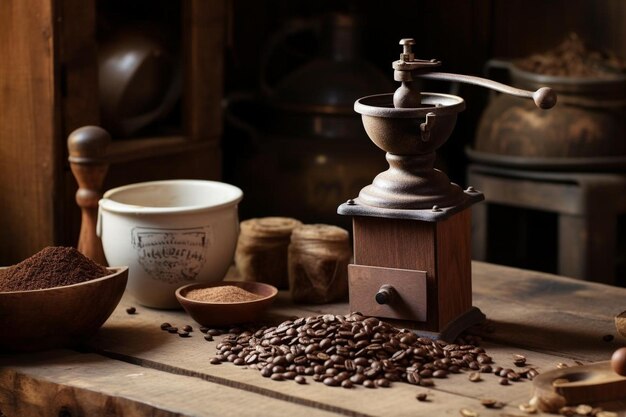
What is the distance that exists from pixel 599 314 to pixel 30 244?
125 centimetres

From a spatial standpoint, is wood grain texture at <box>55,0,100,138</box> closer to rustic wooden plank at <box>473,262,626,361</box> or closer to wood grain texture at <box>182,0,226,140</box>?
wood grain texture at <box>182,0,226,140</box>

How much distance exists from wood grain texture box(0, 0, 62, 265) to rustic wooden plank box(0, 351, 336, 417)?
59 cm

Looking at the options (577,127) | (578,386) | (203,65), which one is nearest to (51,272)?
(578,386)

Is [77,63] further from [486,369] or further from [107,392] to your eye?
[486,369]

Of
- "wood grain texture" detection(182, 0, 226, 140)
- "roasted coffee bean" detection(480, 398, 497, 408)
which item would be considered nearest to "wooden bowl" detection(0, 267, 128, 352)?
"roasted coffee bean" detection(480, 398, 497, 408)

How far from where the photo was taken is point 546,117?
3422 mm

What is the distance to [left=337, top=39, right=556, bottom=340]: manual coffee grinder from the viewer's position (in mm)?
1967

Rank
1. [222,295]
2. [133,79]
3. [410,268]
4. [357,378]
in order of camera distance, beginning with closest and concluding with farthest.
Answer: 1. [357,378]
2. [410,268]
3. [222,295]
4. [133,79]

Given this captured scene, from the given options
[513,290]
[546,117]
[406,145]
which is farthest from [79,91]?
[546,117]

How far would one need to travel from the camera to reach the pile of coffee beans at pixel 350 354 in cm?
183

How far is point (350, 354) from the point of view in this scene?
6.13ft

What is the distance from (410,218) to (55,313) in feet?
2.10

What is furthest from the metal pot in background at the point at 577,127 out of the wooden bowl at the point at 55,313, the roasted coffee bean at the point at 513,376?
the wooden bowl at the point at 55,313

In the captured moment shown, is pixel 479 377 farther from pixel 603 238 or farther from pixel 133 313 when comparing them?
pixel 603 238
